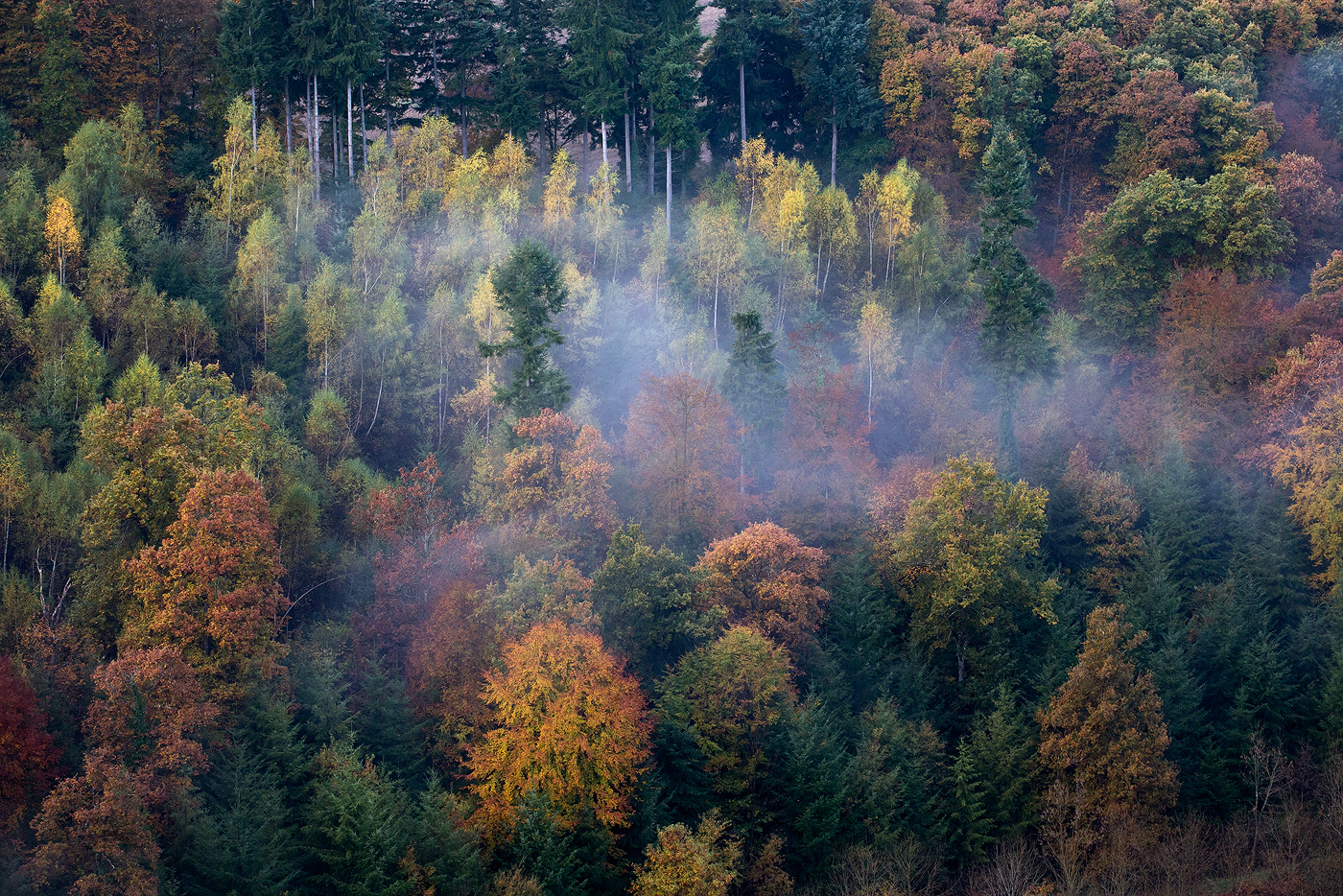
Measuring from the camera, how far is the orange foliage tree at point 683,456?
60500 millimetres

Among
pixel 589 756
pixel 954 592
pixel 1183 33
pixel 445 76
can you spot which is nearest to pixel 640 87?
pixel 445 76

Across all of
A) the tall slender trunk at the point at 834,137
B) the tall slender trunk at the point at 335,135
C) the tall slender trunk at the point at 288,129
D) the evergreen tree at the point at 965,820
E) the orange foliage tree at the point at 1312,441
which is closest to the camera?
the evergreen tree at the point at 965,820

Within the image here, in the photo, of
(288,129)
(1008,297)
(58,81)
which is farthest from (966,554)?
(58,81)

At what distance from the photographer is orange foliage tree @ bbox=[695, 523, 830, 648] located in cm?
5388

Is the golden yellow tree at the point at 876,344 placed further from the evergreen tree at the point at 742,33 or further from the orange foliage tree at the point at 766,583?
the orange foliage tree at the point at 766,583

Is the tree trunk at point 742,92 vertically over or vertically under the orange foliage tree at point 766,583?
over

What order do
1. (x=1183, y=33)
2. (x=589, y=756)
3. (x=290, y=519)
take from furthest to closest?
(x=1183, y=33) → (x=290, y=519) → (x=589, y=756)

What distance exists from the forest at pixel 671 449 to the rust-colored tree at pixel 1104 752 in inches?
8.4

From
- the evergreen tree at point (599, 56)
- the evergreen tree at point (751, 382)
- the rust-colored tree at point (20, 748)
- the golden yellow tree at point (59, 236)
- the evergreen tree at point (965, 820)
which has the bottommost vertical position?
the evergreen tree at point (965, 820)

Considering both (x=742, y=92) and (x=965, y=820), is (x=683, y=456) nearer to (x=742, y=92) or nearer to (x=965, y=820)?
(x=965, y=820)

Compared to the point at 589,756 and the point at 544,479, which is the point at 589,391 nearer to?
the point at 544,479

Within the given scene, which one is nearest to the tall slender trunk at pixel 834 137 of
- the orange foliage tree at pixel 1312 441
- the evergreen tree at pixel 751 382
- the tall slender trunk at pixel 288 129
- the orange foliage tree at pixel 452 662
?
the evergreen tree at pixel 751 382

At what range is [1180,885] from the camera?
5022 centimetres

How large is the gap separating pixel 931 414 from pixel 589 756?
3365 centimetres
